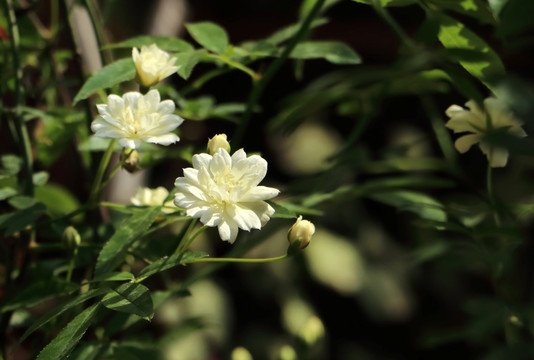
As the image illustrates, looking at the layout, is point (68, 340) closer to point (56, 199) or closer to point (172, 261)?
point (172, 261)

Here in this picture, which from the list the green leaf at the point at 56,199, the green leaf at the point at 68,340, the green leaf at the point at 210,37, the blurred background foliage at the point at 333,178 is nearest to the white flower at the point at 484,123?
the blurred background foliage at the point at 333,178

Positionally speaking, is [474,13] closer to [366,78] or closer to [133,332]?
[366,78]

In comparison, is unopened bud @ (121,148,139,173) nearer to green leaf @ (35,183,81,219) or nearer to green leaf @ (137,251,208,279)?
green leaf @ (137,251,208,279)

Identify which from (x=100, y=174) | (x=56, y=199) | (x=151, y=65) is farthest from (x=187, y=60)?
(x=56, y=199)

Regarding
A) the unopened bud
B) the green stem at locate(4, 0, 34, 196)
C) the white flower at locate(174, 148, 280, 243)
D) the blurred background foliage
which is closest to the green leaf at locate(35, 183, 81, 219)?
the blurred background foliage

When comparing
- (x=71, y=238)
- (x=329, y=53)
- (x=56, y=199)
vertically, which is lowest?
(x=56, y=199)

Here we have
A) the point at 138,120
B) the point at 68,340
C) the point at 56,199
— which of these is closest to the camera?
the point at 68,340
